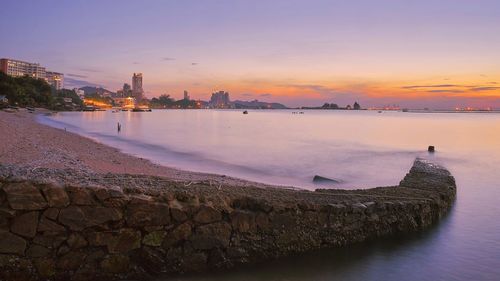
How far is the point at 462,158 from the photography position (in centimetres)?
3475

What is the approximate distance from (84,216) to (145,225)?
3.34 ft

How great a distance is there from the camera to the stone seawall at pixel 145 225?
22.0 ft

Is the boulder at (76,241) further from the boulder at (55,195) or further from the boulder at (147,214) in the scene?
the boulder at (147,214)

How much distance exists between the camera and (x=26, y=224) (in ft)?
21.9

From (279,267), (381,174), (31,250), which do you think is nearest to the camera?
(31,250)

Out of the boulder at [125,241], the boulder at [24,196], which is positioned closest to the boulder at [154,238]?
the boulder at [125,241]

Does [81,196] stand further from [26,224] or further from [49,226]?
[26,224]

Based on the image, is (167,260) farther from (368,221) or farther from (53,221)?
(368,221)

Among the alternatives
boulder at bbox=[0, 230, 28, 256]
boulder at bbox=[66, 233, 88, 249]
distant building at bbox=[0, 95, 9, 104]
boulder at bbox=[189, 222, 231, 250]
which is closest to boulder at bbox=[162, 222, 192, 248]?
boulder at bbox=[189, 222, 231, 250]

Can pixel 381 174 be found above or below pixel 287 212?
below

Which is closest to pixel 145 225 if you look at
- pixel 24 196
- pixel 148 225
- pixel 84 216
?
pixel 148 225

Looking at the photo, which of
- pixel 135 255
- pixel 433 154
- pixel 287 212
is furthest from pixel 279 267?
pixel 433 154

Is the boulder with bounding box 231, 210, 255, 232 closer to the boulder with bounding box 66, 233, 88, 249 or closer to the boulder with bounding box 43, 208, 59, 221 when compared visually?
the boulder with bounding box 66, 233, 88, 249

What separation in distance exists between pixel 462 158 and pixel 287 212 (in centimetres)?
3151
